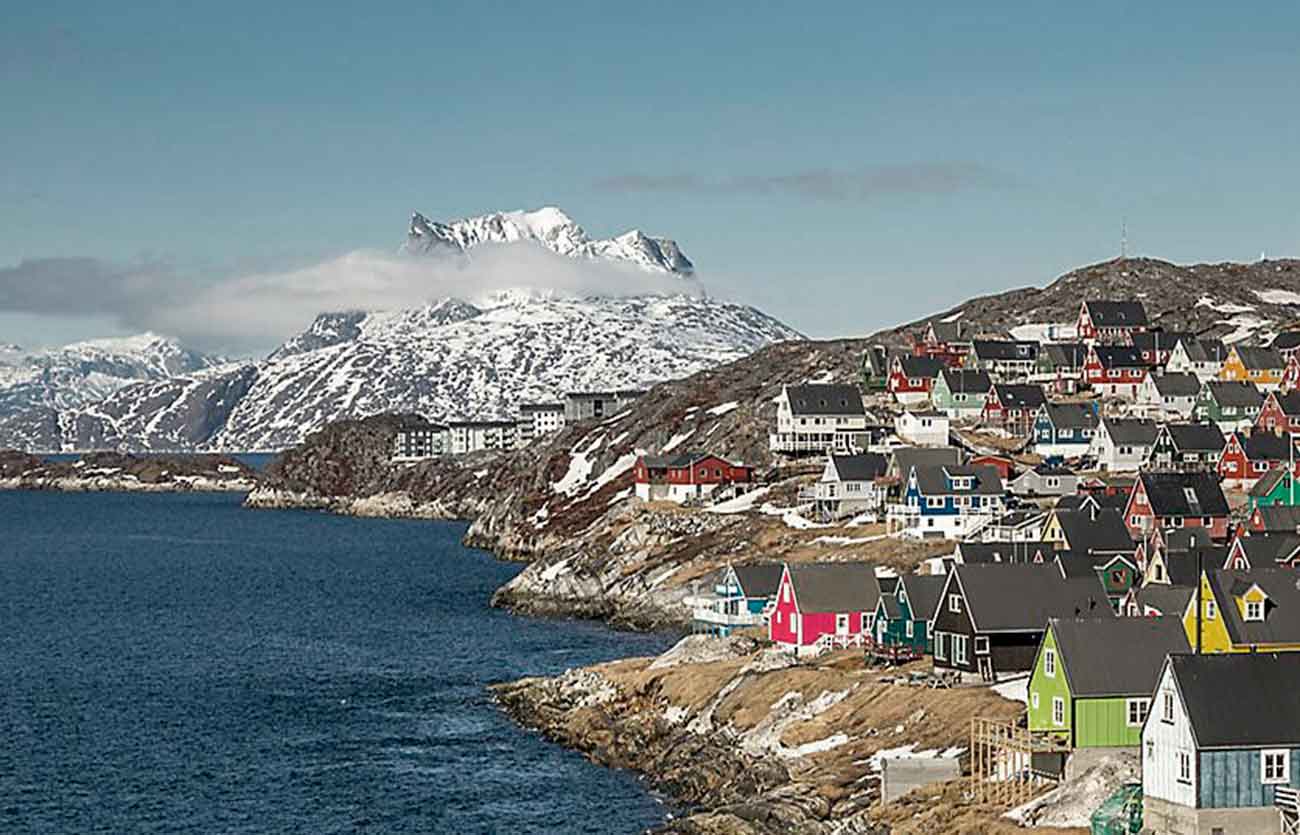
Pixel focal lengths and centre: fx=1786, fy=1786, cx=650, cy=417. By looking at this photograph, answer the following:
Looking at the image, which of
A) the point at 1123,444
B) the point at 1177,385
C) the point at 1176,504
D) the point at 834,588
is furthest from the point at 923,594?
the point at 1177,385

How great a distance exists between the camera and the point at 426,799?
273 ft

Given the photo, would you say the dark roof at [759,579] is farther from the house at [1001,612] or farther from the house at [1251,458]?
the house at [1251,458]

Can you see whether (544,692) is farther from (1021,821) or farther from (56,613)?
(56,613)

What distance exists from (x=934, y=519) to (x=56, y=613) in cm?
8115

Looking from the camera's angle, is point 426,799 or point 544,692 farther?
point 544,692

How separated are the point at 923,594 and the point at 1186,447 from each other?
3144 inches

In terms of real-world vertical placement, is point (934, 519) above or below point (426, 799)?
above

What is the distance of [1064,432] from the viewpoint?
17975 centimetres

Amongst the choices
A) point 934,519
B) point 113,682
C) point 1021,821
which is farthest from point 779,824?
point 934,519

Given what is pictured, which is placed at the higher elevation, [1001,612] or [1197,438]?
[1197,438]

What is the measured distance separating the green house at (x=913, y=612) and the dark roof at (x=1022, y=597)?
4832mm

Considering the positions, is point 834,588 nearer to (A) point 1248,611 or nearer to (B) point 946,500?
(A) point 1248,611

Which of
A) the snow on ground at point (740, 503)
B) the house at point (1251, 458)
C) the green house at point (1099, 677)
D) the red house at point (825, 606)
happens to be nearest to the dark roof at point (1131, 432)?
the house at point (1251, 458)

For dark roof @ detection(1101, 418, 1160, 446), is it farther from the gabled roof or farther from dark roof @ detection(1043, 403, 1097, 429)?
the gabled roof
